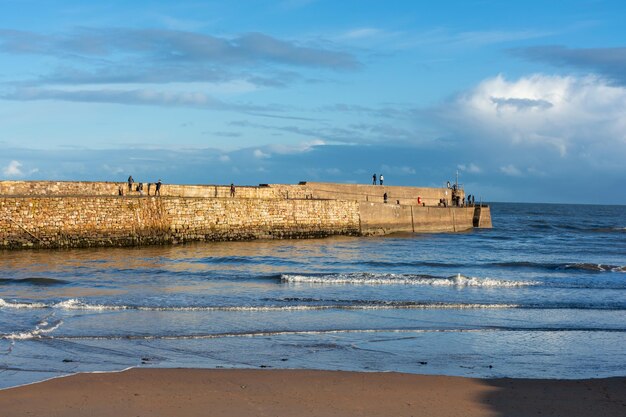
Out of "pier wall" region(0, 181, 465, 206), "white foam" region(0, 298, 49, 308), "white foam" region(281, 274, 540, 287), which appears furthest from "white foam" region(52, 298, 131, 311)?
"pier wall" region(0, 181, 465, 206)

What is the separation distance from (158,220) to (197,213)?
2.04m

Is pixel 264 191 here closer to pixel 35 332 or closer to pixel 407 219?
pixel 407 219

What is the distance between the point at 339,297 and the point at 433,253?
47.4 ft

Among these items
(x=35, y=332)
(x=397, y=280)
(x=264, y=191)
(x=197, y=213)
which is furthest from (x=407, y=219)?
(x=35, y=332)

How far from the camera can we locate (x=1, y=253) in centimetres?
2548

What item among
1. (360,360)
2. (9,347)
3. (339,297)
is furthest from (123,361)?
(339,297)

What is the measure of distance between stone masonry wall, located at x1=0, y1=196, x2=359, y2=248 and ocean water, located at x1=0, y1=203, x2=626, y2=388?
114 centimetres

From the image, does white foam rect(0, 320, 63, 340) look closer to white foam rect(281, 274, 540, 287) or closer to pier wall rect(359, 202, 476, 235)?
white foam rect(281, 274, 540, 287)

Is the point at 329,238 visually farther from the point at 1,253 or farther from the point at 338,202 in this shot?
the point at 1,253

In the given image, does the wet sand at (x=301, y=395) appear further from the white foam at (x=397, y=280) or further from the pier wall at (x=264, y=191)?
the pier wall at (x=264, y=191)

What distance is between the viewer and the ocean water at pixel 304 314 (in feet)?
34.0

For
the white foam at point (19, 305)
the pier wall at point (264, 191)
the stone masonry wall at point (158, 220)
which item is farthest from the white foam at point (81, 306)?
the pier wall at point (264, 191)

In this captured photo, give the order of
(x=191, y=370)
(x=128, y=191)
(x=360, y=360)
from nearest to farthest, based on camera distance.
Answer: (x=191, y=370) < (x=360, y=360) < (x=128, y=191)

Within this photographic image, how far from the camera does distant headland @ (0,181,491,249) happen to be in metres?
27.2
